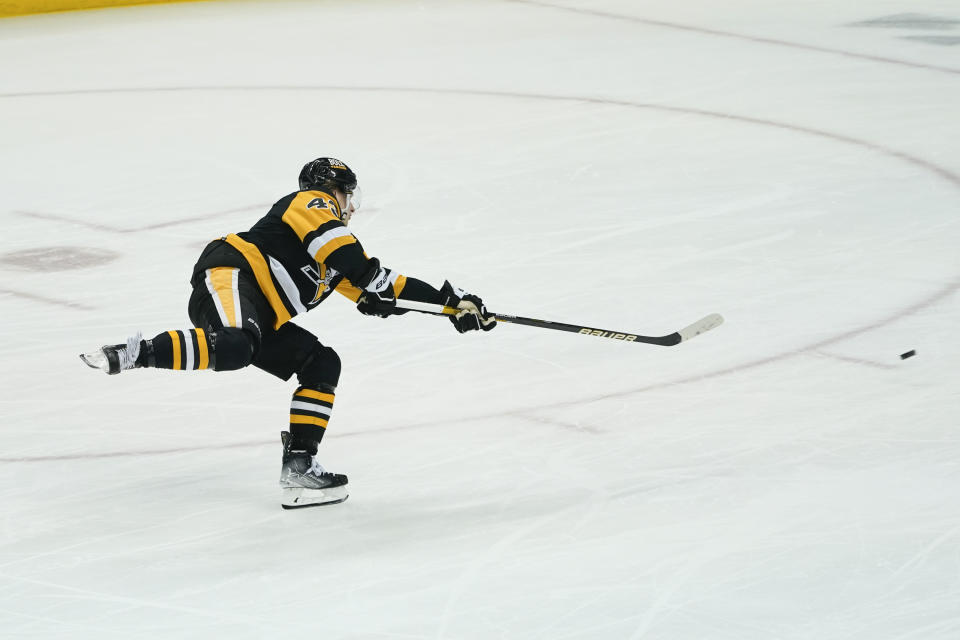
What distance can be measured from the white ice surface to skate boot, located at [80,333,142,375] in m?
0.44

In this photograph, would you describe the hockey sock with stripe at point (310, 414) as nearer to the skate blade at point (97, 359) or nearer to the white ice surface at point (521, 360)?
the white ice surface at point (521, 360)

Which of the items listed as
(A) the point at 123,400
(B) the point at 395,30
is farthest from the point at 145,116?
(A) the point at 123,400

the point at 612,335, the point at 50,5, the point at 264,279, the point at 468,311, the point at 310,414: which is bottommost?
the point at 612,335

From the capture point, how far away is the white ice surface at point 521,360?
139 inches

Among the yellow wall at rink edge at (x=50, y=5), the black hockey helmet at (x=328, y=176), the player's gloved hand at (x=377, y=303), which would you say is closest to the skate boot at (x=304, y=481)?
the player's gloved hand at (x=377, y=303)

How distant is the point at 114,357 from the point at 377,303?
2.46ft

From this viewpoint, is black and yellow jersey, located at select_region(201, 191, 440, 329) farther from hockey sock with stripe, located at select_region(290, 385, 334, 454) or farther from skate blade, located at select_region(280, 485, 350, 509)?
skate blade, located at select_region(280, 485, 350, 509)

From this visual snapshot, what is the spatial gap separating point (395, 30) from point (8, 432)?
307 inches

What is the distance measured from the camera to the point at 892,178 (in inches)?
303

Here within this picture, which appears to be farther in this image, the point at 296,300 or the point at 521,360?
the point at 521,360

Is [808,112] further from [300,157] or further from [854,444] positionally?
[854,444]

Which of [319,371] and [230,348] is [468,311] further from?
[230,348]

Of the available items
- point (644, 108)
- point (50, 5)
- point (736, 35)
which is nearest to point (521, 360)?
point (644, 108)

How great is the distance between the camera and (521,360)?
17.4ft
